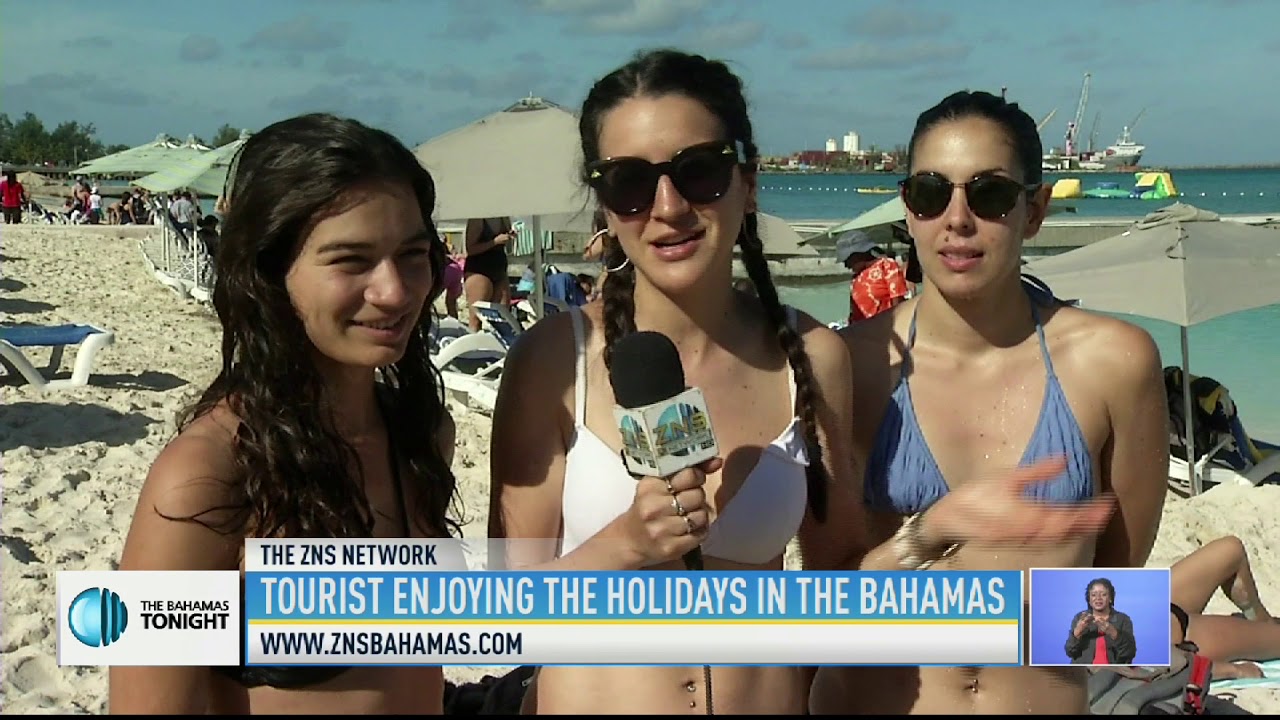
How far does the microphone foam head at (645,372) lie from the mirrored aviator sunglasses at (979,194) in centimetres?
76

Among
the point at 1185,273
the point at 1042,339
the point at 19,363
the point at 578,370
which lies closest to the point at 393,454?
the point at 578,370

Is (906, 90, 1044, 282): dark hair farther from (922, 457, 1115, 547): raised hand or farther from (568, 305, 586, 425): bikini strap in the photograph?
(568, 305, 586, 425): bikini strap

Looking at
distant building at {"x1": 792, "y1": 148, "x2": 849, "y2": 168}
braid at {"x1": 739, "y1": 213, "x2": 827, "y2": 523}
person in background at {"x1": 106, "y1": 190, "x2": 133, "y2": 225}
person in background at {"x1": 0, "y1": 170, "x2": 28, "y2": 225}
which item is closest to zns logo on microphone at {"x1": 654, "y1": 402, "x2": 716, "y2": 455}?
braid at {"x1": 739, "y1": 213, "x2": 827, "y2": 523}

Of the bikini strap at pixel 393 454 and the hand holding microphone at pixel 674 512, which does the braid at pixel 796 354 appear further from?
the bikini strap at pixel 393 454

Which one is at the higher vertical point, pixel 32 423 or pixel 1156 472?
pixel 1156 472

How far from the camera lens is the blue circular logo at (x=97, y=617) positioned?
182 centimetres

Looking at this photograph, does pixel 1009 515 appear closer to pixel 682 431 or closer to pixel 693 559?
pixel 693 559

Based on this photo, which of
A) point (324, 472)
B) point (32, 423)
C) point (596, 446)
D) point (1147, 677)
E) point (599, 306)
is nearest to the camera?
point (324, 472)

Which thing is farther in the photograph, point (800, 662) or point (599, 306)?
point (599, 306)

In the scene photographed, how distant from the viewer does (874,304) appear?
924cm

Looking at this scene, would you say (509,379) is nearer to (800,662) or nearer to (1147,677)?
(800,662)

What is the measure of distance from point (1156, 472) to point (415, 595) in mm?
1553

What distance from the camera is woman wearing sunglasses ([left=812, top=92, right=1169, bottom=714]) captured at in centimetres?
218

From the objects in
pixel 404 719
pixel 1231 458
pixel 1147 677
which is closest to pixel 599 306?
pixel 404 719
